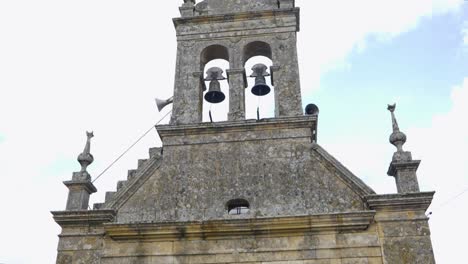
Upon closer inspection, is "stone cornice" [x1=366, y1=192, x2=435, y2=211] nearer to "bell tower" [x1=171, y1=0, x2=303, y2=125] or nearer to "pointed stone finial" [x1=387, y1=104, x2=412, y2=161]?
"pointed stone finial" [x1=387, y1=104, x2=412, y2=161]

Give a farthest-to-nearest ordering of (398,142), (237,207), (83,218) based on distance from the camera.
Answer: (398,142) < (237,207) < (83,218)

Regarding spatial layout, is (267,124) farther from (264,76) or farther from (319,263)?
(319,263)

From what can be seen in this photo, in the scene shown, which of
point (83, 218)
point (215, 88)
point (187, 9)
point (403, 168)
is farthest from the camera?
point (187, 9)

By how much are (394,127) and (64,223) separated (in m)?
7.04

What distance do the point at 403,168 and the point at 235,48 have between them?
4.88 metres

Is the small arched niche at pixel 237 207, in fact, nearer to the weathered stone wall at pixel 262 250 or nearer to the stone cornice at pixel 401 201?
the weathered stone wall at pixel 262 250

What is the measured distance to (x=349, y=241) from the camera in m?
10.7

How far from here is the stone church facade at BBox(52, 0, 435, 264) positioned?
1069 cm

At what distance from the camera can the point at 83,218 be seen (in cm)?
1138

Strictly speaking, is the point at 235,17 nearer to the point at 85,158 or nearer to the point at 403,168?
the point at 85,158

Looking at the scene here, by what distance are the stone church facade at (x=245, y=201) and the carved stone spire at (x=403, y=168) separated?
2 cm

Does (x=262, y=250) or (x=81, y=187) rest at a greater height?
(x=81, y=187)

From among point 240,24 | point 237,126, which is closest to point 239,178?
point 237,126

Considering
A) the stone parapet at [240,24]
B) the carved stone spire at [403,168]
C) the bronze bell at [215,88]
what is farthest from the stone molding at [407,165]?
the bronze bell at [215,88]
